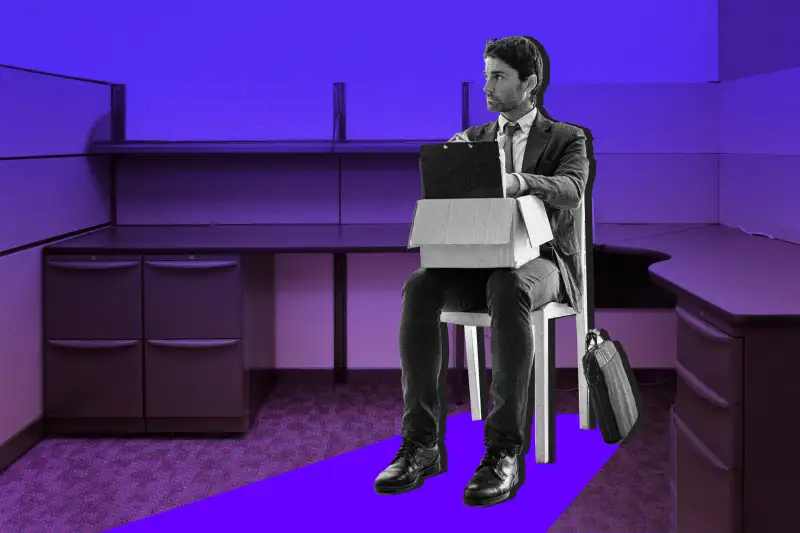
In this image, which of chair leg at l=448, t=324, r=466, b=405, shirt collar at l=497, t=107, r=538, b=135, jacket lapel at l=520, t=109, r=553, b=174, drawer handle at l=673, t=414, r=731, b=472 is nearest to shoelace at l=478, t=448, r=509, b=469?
drawer handle at l=673, t=414, r=731, b=472

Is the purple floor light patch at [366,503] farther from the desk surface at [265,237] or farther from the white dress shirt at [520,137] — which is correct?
the desk surface at [265,237]

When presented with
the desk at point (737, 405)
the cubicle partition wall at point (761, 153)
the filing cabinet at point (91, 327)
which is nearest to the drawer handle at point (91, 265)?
the filing cabinet at point (91, 327)

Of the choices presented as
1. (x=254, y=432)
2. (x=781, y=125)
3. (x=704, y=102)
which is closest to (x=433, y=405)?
(x=254, y=432)

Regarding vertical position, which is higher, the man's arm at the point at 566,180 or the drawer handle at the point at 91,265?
the man's arm at the point at 566,180

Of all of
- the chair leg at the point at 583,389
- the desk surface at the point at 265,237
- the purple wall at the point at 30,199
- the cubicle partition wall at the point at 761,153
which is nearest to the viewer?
the chair leg at the point at 583,389

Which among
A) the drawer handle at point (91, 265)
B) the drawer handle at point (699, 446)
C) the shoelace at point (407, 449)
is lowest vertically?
the drawer handle at point (699, 446)

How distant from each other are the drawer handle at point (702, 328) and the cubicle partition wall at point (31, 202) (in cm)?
226

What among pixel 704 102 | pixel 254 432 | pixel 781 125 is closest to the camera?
pixel 781 125

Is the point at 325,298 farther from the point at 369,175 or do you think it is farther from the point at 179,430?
the point at 179,430

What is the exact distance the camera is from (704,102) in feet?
14.5

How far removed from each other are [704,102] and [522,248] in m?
2.57

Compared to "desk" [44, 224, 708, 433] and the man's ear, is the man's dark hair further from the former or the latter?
"desk" [44, 224, 708, 433]

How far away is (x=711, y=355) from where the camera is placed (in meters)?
2.17

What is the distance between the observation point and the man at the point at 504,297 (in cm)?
211
